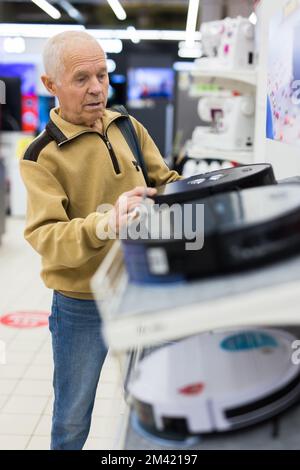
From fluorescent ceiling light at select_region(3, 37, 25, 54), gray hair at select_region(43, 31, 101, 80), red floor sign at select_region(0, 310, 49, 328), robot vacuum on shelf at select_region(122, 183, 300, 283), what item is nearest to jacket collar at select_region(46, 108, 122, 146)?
gray hair at select_region(43, 31, 101, 80)

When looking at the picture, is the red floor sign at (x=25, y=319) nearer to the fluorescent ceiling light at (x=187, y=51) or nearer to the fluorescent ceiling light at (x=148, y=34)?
the fluorescent ceiling light at (x=148, y=34)

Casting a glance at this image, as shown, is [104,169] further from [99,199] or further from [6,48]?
[6,48]

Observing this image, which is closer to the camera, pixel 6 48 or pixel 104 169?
pixel 104 169

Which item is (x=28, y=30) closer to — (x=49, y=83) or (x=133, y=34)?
(x=133, y=34)

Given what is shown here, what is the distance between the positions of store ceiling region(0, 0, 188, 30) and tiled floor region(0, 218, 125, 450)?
12.0 meters

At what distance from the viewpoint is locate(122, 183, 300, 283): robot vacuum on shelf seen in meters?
0.89

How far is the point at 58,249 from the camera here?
1437 millimetres

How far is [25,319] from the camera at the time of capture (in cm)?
477

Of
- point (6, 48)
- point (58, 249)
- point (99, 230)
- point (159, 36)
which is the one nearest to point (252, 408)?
point (99, 230)

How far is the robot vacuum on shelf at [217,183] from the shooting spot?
126 centimetres

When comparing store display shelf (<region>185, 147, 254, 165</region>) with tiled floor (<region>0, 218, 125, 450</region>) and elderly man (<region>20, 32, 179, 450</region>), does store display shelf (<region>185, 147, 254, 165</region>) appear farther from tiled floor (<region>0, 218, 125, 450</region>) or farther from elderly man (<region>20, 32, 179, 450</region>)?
elderly man (<region>20, 32, 179, 450</region>)

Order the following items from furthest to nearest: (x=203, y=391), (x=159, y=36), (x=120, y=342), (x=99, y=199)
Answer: (x=159, y=36)
(x=99, y=199)
(x=203, y=391)
(x=120, y=342)

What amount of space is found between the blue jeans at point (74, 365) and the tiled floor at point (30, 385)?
0.12 metres

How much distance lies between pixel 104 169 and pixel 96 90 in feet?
0.82
